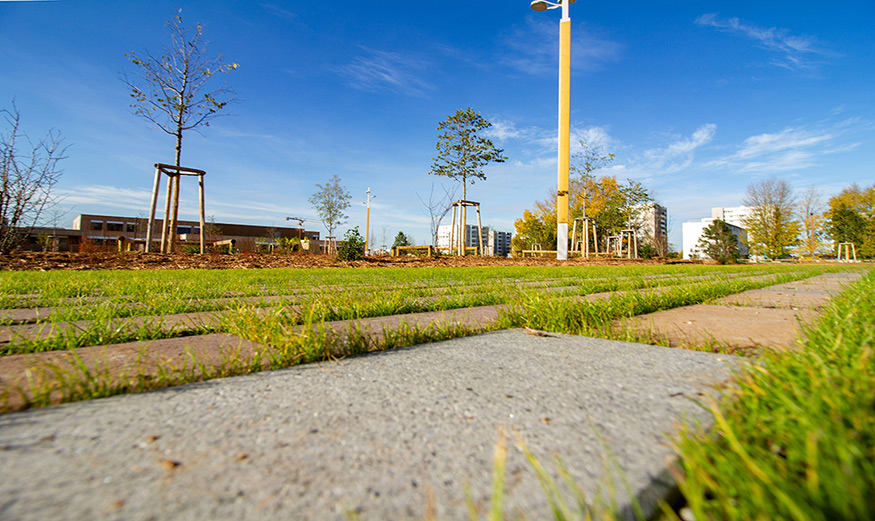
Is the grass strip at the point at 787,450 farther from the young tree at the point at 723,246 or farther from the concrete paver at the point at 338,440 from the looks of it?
the young tree at the point at 723,246

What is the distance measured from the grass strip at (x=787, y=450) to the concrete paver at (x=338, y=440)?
69 mm

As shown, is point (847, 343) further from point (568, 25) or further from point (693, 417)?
point (568, 25)

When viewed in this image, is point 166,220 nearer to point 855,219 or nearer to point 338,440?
point 338,440


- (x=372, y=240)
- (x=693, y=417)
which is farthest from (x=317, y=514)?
(x=372, y=240)

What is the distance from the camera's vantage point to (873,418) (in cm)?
60

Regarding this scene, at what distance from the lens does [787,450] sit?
597mm

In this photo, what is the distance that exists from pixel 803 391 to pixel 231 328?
1.96m

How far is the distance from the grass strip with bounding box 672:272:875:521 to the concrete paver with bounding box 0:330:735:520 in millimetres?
69

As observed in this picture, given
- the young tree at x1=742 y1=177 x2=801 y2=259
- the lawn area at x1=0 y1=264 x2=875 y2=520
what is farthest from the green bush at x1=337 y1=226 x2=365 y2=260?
the young tree at x1=742 y1=177 x2=801 y2=259

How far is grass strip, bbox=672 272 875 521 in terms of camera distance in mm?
465

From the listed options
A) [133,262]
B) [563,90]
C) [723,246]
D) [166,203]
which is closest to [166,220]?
[166,203]

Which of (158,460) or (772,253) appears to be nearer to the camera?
(158,460)

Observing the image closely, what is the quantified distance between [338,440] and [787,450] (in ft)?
2.31

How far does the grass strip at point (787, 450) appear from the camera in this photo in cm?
46
